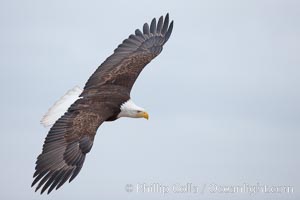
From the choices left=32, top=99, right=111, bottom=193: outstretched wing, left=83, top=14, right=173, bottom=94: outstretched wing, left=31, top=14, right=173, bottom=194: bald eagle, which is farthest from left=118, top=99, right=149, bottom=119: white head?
left=32, top=99, right=111, bottom=193: outstretched wing

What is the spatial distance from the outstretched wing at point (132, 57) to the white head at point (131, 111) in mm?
476

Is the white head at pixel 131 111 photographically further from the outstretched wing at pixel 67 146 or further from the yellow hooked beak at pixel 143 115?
the outstretched wing at pixel 67 146

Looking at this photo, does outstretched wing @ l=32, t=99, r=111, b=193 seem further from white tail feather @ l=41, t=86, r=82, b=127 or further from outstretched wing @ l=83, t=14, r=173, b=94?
outstretched wing @ l=83, t=14, r=173, b=94

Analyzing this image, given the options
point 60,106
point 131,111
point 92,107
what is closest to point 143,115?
point 131,111

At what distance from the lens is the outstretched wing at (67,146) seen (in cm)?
1134

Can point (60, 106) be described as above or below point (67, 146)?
above

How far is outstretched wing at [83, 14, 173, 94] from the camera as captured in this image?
46.4ft

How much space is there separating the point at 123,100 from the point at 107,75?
2.62ft

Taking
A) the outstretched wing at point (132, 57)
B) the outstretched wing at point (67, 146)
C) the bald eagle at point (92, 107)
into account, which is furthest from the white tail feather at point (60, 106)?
the outstretched wing at point (67, 146)

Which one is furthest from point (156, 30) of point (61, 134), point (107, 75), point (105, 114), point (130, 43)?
point (61, 134)

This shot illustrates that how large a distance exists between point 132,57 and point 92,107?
2119 mm

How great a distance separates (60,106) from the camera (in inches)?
557

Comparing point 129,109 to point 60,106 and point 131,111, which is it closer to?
point 131,111

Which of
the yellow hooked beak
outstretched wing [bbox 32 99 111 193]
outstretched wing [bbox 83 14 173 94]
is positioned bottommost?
outstretched wing [bbox 32 99 111 193]
